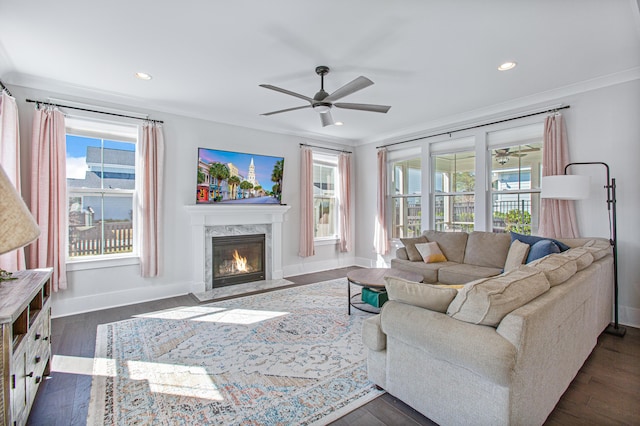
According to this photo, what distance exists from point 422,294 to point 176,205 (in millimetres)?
3976

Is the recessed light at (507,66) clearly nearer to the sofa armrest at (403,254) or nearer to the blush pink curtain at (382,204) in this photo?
the sofa armrest at (403,254)

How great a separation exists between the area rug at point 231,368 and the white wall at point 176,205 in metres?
0.79

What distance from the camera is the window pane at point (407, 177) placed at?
232 inches

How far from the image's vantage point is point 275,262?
559 centimetres

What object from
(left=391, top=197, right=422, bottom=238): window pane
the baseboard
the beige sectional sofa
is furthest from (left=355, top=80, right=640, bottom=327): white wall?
the baseboard

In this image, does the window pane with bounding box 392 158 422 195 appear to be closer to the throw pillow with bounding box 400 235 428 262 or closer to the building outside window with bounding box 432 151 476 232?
the building outside window with bounding box 432 151 476 232

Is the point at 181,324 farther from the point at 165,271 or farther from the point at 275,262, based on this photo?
the point at 275,262

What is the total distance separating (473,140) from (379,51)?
2.82 m

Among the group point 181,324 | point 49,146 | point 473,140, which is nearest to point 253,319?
point 181,324

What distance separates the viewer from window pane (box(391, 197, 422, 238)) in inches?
232

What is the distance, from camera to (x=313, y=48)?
9.57 ft

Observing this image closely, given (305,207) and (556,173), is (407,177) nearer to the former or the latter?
(305,207)

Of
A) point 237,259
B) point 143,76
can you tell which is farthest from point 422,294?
point 237,259

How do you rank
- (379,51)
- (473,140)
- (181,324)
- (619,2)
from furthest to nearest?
(473,140)
(181,324)
(379,51)
(619,2)
